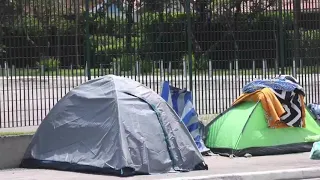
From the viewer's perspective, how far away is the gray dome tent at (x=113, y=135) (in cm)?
1033

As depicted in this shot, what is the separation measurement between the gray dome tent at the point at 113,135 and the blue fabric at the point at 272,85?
2243mm

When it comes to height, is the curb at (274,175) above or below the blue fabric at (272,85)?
below

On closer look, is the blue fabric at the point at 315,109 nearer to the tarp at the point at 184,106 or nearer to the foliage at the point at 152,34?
the foliage at the point at 152,34

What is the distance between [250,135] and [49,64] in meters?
3.77

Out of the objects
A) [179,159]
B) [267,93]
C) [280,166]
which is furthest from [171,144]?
[267,93]

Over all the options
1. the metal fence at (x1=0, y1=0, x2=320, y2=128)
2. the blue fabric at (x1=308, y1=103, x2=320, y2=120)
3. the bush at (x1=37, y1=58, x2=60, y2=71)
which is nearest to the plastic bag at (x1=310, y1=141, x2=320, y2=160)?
the blue fabric at (x1=308, y1=103, x2=320, y2=120)

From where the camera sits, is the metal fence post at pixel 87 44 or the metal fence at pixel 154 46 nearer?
the metal fence at pixel 154 46

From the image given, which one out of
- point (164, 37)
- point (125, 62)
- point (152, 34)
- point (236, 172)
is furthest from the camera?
point (164, 37)

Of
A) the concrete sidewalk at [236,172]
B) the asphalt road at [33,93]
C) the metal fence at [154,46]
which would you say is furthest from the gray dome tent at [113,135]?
the metal fence at [154,46]

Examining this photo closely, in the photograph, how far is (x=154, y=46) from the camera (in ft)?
42.2

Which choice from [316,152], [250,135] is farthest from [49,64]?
[316,152]

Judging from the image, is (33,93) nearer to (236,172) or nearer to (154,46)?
(154,46)

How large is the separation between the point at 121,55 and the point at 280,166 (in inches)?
144

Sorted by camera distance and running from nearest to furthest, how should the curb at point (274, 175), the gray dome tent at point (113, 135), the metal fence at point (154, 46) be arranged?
the curb at point (274, 175)
the gray dome tent at point (113, 135)
the metal fence at point (154, 46)
